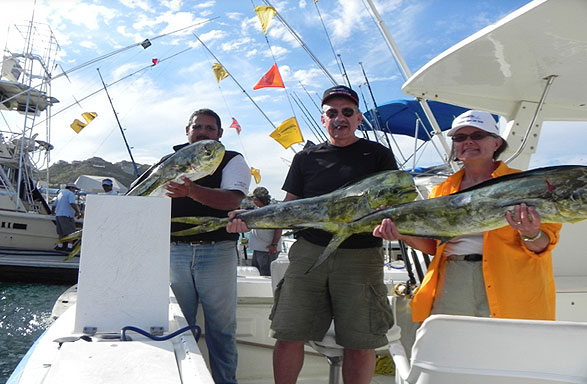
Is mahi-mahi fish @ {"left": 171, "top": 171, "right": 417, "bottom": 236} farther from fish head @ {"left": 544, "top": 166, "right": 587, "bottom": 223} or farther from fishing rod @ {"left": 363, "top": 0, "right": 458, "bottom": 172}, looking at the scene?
fishing rod @ {"left": 363, "top": 0, "right": 458, "bottom": 172}

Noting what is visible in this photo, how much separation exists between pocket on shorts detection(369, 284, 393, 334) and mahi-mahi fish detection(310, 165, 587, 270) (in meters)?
0.39

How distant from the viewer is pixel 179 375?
4.32ft

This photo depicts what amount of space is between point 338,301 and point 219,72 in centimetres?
831

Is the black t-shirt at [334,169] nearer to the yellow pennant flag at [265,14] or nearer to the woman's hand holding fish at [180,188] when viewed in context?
the woman's hand holding fish at [180,188]

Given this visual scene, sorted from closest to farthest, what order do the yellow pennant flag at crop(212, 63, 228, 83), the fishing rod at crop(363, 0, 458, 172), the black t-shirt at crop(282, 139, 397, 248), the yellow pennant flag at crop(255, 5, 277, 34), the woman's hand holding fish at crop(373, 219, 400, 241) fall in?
1. the woman's hand holding fish at crop(373, 219, 400, 241)
2. the black t-shirt at crop(282, 139, 397, 248)
3. the fishing rod at crop(363, 0, 458, 172)
4. the yellow pennant flag at crop(255, 5, 277, 34)
5. the yellow pennant flag at crop(212, 63, 228, 83)

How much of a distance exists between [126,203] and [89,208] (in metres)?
0.13

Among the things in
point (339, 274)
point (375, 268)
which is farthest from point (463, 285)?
point (339, 274)

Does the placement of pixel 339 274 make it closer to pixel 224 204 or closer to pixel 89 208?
pixel 224 204

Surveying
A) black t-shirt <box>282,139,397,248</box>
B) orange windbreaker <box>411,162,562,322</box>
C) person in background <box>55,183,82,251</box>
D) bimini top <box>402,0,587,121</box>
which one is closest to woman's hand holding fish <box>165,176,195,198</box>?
black t-shirt <box>282,139,397,248</box>

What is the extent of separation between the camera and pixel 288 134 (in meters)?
8.13

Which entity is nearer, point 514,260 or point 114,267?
point 114,267

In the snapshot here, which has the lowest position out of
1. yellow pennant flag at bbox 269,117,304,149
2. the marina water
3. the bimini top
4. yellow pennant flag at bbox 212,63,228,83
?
the marina water

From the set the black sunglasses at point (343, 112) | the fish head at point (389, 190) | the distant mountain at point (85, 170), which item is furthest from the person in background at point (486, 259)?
the distant mountain at point (85, 170)

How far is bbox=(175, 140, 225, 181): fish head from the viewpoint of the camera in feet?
6.94
